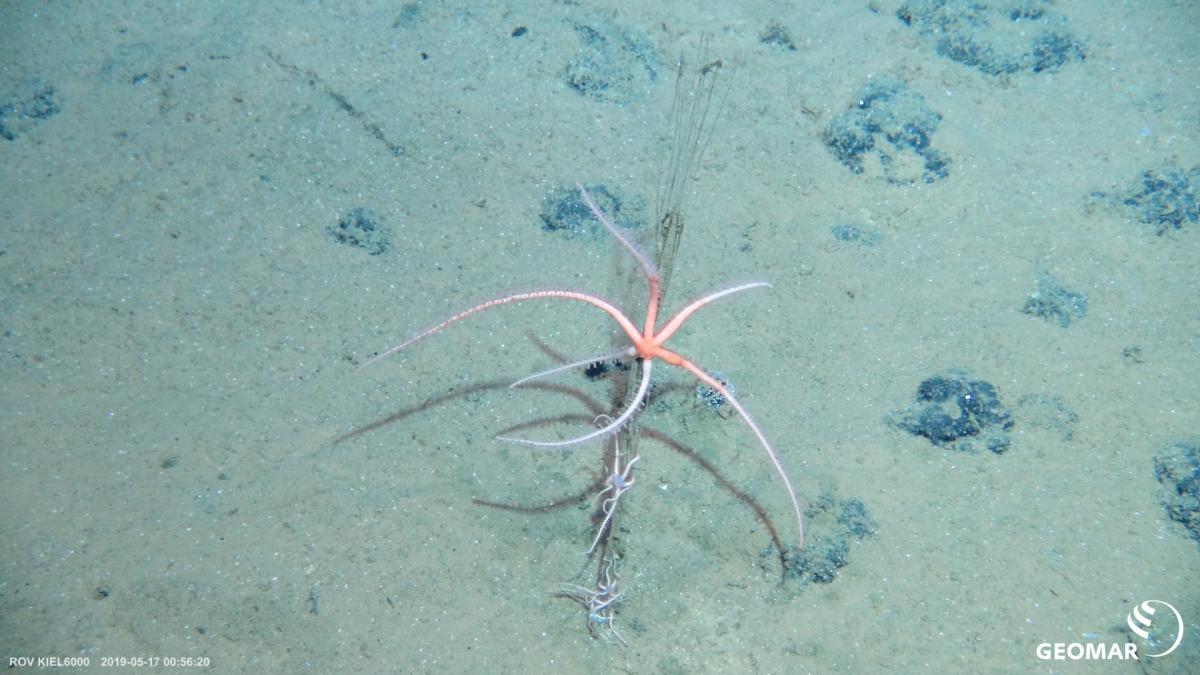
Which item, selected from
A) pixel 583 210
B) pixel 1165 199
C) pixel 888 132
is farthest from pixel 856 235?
pixel 1165 199

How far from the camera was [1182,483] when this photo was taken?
2.97m

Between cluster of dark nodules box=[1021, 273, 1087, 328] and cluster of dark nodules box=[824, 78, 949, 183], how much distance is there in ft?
3.43

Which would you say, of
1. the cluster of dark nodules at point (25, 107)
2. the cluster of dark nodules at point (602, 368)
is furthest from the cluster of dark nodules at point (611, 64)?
the cluster of dark nodules at point (25, 107)

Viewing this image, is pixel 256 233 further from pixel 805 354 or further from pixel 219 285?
pixel 805 354

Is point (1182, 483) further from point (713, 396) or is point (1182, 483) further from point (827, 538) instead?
point (713, 396)

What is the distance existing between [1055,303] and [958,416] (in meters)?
1.19

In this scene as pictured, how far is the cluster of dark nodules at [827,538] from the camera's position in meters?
2.81

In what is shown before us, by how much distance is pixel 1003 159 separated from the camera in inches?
157

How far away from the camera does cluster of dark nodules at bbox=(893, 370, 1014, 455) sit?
10.1 ft

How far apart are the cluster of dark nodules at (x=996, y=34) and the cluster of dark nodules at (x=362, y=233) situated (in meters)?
4.62

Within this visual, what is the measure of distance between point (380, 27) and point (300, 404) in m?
2.94

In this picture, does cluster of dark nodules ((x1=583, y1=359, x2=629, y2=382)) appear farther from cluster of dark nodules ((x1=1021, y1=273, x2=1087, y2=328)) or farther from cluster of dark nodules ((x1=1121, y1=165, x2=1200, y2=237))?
cluster of dark nodules ((x1=1121, y1=165, x2=1200, y2=237))

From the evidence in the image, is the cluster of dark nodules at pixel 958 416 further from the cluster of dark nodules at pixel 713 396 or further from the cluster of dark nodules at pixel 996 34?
the cluster of dark nodules at pixel 996 34

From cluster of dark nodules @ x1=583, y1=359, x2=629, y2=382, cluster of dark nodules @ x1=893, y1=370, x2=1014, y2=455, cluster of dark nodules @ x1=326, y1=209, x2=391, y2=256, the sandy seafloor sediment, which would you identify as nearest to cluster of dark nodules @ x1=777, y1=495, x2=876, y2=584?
the sandy seafloor sediment
